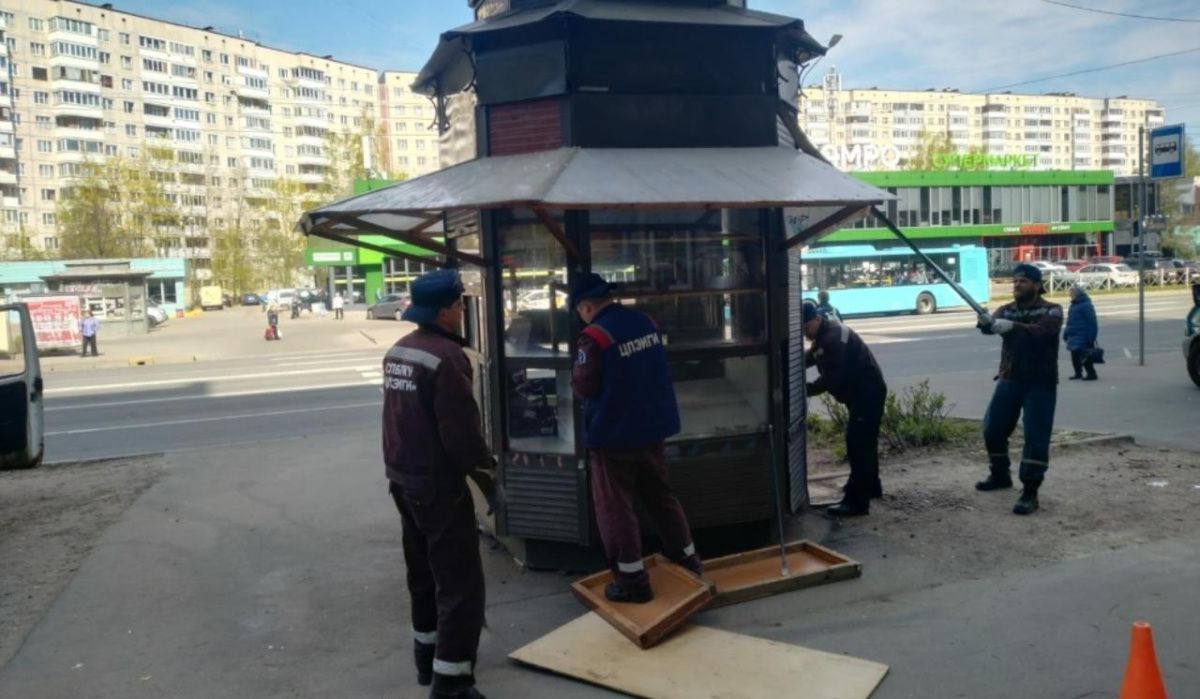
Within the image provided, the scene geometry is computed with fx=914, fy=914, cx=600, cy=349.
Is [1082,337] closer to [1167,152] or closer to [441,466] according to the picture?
[1167,152]

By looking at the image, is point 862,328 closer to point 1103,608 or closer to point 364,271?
point 1103,608

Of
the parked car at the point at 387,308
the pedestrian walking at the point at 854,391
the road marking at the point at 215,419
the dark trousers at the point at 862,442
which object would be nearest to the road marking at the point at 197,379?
the road marking at the point at 215,419

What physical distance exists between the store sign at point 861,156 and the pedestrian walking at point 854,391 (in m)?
49.8

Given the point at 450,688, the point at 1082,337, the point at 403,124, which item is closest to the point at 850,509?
the point at 450,688

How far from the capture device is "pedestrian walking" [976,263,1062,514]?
6637 mm

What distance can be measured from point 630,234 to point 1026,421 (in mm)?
3381

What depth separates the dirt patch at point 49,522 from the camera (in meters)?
5.75

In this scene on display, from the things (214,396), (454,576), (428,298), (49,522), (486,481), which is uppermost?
(428,298)

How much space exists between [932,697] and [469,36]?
4.59m

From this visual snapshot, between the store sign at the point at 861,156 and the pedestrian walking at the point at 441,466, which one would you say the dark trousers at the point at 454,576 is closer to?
the pedestrian walking at the point at 441,466

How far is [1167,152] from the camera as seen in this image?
13875 millimetres

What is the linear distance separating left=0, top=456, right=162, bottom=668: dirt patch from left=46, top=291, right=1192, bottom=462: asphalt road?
1.56 meters

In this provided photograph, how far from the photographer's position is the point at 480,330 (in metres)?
6.34

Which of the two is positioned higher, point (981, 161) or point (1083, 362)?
point (981, 161)
